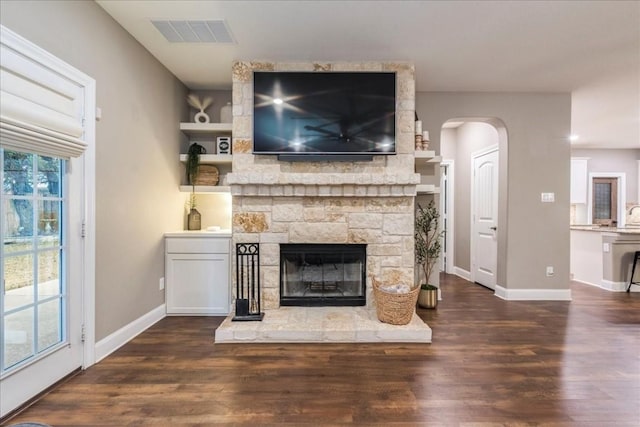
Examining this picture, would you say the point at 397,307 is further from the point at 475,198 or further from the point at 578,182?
the point at 578,182

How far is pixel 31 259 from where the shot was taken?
1.95 metres

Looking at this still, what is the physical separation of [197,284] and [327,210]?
1563 mm

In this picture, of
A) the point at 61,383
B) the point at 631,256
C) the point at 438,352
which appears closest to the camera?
the point at 61,383

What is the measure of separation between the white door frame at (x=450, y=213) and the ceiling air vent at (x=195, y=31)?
14.1 ft

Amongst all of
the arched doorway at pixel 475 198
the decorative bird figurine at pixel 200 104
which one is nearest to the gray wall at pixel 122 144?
the decorative bird figurine at pixel 200 104

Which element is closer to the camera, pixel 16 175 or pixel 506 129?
pixel 16 175

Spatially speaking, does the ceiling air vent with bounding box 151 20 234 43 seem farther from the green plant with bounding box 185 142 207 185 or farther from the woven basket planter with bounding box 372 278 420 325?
the woven basket planter with bounding box 372 278 420 325

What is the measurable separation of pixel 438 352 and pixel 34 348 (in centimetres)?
269

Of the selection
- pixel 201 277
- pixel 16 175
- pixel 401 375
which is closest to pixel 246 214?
pixel 201 277

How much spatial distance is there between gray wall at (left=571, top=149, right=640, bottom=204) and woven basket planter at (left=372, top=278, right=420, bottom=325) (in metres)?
7.18

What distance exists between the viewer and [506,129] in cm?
419

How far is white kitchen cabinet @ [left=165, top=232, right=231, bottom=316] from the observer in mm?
3471

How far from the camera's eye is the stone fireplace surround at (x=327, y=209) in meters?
3.30

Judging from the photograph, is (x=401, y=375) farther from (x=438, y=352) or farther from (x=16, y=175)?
(x=16, y=175)
